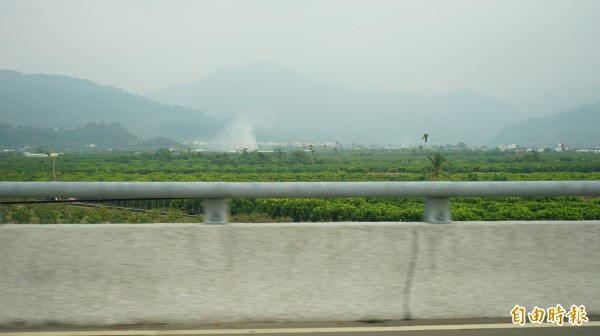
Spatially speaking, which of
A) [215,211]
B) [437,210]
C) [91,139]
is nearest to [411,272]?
[437,210]

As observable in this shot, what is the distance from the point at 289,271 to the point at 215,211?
82 cm

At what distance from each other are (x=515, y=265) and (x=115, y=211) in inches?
163

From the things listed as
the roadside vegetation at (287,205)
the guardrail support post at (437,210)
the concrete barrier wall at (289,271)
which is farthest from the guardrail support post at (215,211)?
the guardrail support post at (437,210)

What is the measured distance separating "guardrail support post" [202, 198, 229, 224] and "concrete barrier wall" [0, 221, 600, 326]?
0.11 metres

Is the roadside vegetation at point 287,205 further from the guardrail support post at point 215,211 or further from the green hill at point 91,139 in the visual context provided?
the green hill at point 91,139

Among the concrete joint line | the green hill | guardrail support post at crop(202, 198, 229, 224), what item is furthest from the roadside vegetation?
the green hill

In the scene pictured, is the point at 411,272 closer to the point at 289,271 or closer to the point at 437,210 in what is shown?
the point at 437,210

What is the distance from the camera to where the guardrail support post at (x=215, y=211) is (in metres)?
4.54

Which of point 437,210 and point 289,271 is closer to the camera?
point 289,271

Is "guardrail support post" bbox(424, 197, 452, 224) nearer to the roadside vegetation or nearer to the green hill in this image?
the roadside vegetation

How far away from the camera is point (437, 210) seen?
470 cm

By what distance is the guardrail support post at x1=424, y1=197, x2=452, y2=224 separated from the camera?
4.68 metres

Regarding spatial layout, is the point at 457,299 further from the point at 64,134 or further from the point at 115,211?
the point at 64,134

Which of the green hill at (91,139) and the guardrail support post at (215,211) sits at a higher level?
the green hill at (91,139)
